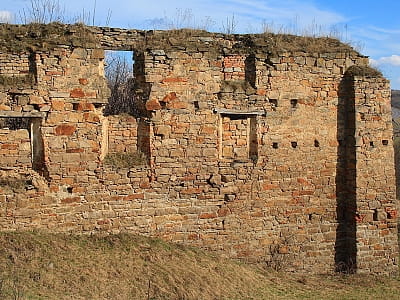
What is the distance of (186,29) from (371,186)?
4.41 meters

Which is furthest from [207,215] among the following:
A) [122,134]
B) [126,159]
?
[122,134]

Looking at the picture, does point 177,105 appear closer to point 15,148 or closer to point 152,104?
Result: point 152,104

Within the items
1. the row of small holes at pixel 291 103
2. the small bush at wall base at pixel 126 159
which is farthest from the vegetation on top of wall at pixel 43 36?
the row of small holes at pixel 291 103

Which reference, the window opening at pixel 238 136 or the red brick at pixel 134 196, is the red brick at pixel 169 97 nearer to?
the window opening at pixel 238 136

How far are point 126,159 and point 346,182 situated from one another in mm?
4133

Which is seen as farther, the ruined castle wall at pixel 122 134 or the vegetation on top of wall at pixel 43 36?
the ruined castle wall at pixel 122 134

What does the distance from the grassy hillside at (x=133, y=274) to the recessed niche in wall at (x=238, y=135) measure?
181 centimetres

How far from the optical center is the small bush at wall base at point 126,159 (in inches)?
321

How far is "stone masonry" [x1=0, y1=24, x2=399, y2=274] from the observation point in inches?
305

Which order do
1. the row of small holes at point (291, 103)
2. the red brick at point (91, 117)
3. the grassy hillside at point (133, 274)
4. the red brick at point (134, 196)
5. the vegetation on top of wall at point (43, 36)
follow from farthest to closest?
the row of small holes at point (291, 103), the red brick at point (134, 196), the red brick at point (91, 117), the vegetation on top of wall at point (43, 36), the grassy hillside at point (133, 274)

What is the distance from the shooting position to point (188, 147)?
27.8 ft

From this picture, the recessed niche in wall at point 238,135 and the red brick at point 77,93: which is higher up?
the red brick at point 77,93

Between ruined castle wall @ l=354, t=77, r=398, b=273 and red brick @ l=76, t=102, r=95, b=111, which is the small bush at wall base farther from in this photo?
ruined castle wall @ l=354, t=77, r=398, b=273

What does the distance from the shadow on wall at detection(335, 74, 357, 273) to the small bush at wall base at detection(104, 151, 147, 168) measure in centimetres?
368
